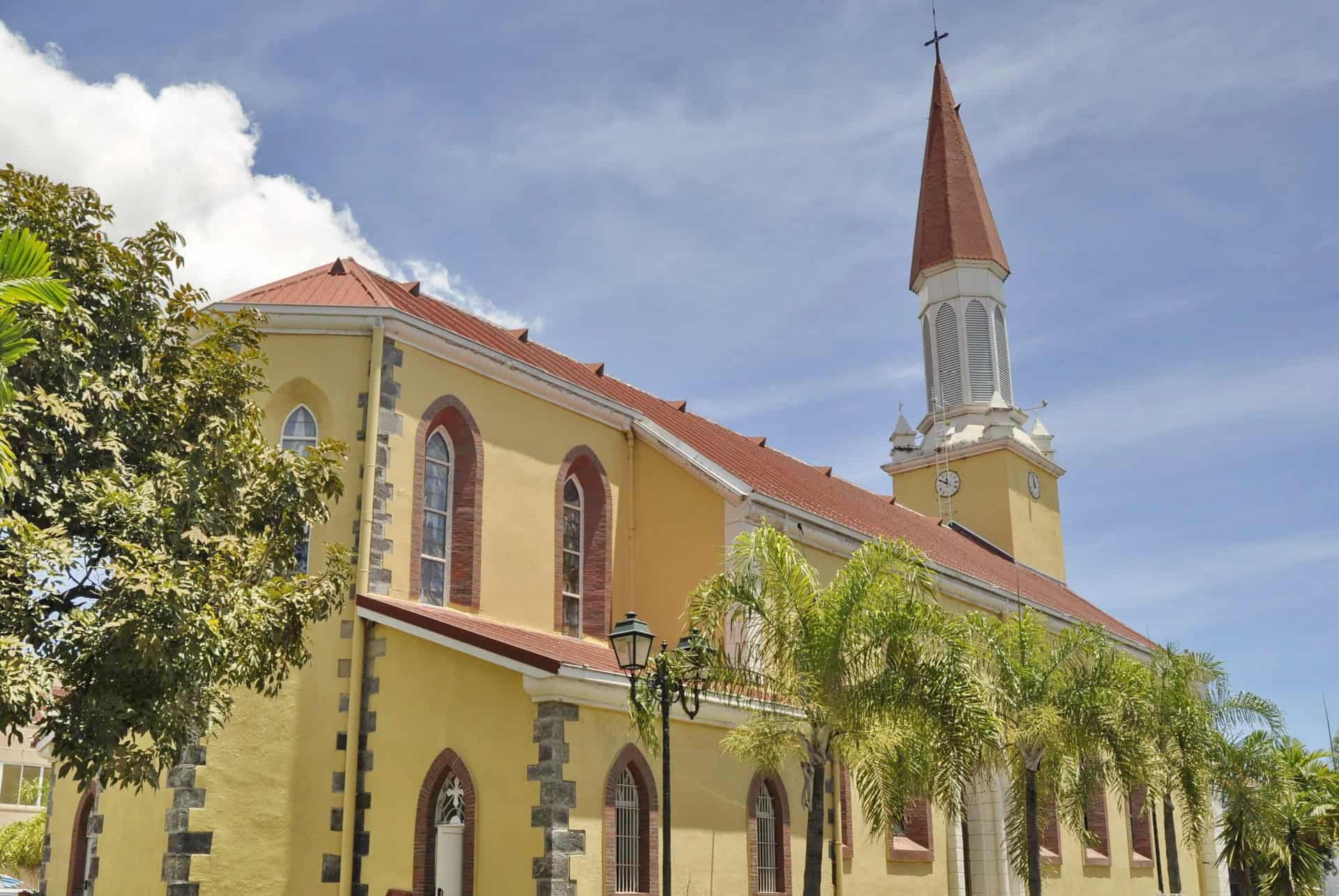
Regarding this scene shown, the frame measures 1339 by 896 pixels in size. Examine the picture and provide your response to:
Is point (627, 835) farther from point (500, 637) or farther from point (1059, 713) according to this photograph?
point (1059, 713)

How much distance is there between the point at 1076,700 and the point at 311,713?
1137 centimetres

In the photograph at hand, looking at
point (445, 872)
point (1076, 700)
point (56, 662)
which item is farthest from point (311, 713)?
point (1076, 700)

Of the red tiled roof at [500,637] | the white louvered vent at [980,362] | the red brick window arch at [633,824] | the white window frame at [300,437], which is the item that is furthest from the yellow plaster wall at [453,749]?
the white louvered vent at [980,362]

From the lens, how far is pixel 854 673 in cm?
1447

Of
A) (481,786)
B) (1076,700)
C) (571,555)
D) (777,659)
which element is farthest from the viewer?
(571,555)

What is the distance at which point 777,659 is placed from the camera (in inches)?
588

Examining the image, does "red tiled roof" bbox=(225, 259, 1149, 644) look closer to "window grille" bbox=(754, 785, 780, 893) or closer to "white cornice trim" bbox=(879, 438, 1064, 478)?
"white cornice trim" bbox=(879, 438, 1064, 478)

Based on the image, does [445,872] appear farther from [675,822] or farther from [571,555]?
[571,555]

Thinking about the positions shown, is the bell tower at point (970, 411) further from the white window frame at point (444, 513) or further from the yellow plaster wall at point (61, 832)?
the yellow plaster wall at point (61, 832)

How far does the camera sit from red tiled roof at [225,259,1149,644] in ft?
66.2

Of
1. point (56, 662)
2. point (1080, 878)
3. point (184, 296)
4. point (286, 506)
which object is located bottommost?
point (1080, 878)

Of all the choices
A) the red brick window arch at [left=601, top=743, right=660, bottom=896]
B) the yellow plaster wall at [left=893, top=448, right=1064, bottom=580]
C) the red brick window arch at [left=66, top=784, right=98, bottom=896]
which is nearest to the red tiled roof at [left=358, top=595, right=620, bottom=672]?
the red brick window arch at [left=601, top=743, right=660, bottom=896]

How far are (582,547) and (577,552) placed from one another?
14cm

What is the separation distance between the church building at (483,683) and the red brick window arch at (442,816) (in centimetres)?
3
